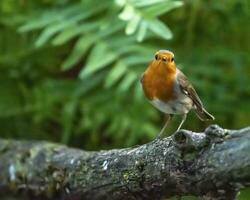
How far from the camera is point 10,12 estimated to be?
3436 mm

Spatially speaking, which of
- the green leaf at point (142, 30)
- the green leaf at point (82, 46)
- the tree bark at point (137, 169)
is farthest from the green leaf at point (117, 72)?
the tree bark at point (137, 169)

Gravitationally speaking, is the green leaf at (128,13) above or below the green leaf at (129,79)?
above

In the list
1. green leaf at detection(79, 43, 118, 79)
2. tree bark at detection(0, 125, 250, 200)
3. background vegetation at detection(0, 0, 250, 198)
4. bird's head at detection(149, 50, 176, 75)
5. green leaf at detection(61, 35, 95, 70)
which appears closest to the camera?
tree bark at detection(0, 125, 250, 200)

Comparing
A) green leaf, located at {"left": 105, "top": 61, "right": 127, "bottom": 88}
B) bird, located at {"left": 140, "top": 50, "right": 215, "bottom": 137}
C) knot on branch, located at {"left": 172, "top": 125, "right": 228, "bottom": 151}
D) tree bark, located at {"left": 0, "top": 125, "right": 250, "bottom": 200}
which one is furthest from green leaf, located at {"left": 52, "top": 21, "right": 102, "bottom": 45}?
knot on branch, located at {"left": 172, "top": 125, "right": 228, "bottom": 151}

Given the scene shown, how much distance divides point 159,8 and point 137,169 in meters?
0.90

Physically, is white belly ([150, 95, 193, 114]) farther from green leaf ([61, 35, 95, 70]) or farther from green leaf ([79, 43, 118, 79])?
green leaf ([61, 35, 95, 70])

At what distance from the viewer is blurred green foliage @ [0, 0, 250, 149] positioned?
3127 mm

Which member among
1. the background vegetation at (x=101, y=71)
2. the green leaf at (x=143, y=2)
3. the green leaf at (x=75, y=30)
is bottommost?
the background vegetation at (x=101, y=71)

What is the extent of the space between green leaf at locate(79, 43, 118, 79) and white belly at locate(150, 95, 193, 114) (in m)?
0.57

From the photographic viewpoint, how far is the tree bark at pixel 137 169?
62.8 inches

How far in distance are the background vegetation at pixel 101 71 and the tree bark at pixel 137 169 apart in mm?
567

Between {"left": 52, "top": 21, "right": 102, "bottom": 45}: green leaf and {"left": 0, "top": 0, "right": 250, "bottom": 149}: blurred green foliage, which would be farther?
{"left": 0, "top": 0, "right": 250, "bottom": 149}: blurred green foliage

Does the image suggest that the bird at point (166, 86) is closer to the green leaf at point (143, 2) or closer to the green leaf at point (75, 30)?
the green leaf at point (143, 2)

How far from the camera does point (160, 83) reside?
2.40m
